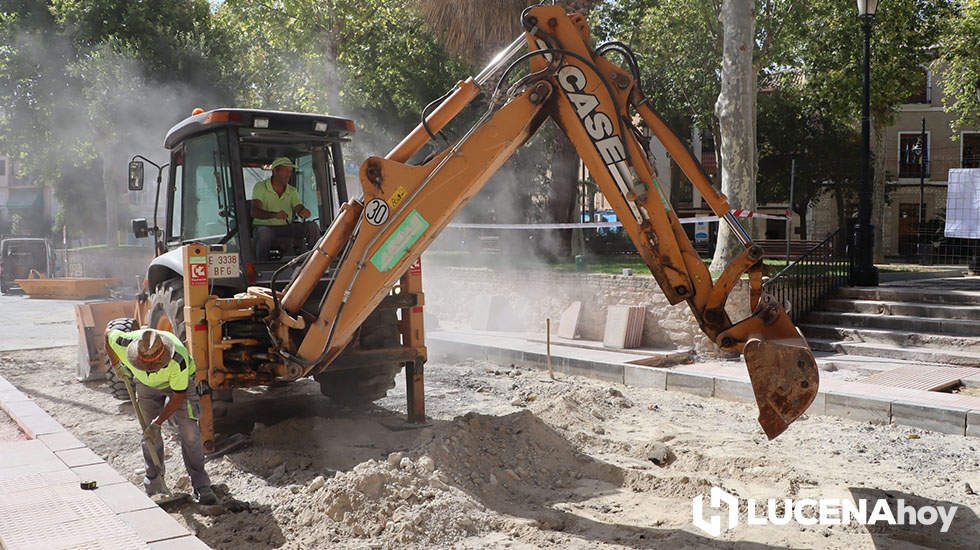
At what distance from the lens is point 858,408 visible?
7.94m

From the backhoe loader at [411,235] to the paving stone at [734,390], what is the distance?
359 centimetres

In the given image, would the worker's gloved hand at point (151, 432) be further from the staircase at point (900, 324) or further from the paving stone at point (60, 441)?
the staircase at point (900, 324)

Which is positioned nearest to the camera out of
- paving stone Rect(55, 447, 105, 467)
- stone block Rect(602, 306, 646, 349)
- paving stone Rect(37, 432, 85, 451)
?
paving stone Rect(55, 447, 105, 467)

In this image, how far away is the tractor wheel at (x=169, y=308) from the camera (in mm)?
6820

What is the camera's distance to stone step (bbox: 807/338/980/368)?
9.68 metres

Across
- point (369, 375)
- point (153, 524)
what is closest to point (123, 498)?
point (153, 524)

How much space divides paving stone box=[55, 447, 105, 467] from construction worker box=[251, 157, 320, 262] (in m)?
2.03

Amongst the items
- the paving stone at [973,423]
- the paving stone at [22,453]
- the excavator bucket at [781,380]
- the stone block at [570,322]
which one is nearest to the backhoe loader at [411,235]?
the excavator bucket at [781,380]

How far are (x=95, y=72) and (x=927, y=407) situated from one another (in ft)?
83.1

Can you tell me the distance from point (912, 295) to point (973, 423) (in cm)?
458

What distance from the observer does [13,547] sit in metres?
4.50

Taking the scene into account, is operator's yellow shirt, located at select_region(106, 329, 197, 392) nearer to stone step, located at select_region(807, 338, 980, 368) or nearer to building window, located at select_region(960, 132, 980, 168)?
stone step, located at select_region(807, 338, 980, 368)

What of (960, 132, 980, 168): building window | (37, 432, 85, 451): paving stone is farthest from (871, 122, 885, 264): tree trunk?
(37, 432, 85, 451): paving stone

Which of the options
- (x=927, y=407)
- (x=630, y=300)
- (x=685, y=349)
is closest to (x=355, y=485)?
(x=927, y=407)
